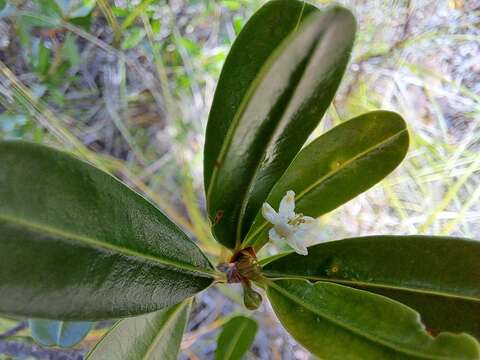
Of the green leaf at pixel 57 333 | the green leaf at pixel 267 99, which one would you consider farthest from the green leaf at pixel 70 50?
the green leaf at pixel 267 99

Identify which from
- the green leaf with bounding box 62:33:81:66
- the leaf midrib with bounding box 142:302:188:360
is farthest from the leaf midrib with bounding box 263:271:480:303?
the green leaf with bounding box 62:33:81:66

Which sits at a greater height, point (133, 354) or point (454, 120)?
point (133, 354)

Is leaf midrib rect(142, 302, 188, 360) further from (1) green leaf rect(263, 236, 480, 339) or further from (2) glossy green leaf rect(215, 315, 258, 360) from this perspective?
(2) glossy green leaf rect(215, 315, 258, 360)

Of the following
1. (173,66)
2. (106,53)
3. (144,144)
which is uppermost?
(106,53)

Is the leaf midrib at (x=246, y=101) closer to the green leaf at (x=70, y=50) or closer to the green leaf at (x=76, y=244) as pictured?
the green leaf at (x=76, y=244)

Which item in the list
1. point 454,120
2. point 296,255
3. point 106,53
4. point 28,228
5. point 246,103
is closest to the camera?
point 28,228

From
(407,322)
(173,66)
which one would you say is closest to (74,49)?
(173,66)

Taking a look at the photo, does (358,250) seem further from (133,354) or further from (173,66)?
(173,66)

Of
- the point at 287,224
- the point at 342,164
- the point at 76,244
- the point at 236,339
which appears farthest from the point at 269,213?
the point at 236,339
